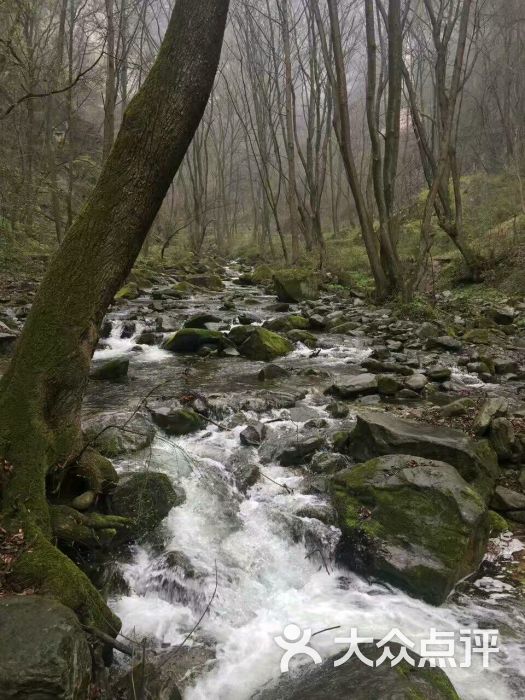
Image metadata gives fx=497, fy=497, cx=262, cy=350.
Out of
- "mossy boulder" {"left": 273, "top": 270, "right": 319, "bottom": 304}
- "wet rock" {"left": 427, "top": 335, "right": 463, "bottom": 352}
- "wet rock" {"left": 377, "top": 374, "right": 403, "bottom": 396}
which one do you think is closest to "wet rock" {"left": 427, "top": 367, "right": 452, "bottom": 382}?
"wet rock" {"left": 377, "top": 374, "right": 403, "bottom": 396}

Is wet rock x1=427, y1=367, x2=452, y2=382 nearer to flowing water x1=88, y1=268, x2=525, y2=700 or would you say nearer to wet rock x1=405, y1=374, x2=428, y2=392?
wet rock x1=405, y1=374, x2=428, y2=392

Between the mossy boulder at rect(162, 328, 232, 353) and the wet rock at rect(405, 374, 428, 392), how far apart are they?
3.84 meters

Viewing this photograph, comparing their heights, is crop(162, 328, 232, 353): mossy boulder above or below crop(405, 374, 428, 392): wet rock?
above

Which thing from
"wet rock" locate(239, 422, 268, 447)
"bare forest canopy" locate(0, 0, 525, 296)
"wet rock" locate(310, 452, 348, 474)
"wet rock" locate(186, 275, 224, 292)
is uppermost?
"bare forest canopy" locate(0, 0, 525, 296)

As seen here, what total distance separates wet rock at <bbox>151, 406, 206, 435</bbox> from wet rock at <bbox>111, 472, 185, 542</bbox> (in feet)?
4.80

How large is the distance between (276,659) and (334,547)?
3.55 feet

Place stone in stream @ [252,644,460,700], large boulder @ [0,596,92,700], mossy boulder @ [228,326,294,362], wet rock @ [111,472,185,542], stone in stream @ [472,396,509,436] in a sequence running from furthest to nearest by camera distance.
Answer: mossy boulder @ [228,326,294,362] → stone in stream @ [472,396,509,436] → wet rock @ [111,472,185,542] → stone in stream @ [252,644,460,700] → large boulder @ [0,596,92,700]

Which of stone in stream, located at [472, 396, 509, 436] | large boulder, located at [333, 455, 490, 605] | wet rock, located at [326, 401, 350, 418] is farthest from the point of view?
wet rock, located at [326, 401, 350, 418]

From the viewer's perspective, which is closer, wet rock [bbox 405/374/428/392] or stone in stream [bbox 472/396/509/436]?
stone in stream [bbox 472/396/509/436]

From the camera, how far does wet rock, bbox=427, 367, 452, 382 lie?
7719mm

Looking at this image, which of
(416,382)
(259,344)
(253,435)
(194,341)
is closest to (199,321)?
(194,341)

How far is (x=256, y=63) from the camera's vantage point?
73.7 feet

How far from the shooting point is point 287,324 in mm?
11766

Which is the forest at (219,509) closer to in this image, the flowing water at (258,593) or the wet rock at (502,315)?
the flowing water at (258,593)
